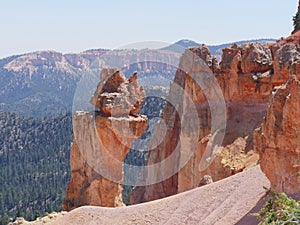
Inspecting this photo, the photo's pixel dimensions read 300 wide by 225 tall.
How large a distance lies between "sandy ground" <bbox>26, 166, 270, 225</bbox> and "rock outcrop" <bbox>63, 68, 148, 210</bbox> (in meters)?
3.21

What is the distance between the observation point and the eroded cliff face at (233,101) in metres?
25.6

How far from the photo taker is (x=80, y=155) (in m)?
23.8

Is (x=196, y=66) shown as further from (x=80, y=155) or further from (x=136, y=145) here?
(x=136, y=145)

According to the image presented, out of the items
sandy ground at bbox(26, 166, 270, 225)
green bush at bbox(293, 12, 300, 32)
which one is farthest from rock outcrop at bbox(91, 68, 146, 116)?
green bush at bbox(293, 12, 300, 32)

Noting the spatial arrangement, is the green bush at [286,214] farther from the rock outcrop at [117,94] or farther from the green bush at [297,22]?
the green bush at [297,22]

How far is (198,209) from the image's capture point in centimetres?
1720

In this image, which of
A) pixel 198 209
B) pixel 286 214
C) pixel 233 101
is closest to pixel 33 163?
pixel 233 101

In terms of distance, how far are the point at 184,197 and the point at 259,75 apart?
1154 centimetres

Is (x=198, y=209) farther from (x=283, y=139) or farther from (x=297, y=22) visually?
(x=297, y=22)

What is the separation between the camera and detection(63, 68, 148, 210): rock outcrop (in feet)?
75.2

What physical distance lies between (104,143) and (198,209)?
23.8ft

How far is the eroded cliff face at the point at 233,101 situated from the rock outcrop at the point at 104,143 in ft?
17.5

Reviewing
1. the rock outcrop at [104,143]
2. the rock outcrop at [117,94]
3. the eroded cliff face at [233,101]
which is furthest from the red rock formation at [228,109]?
the rock outcrop at [117,94]

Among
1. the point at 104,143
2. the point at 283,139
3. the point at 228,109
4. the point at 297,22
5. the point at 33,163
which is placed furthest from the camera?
the point at 33,163
